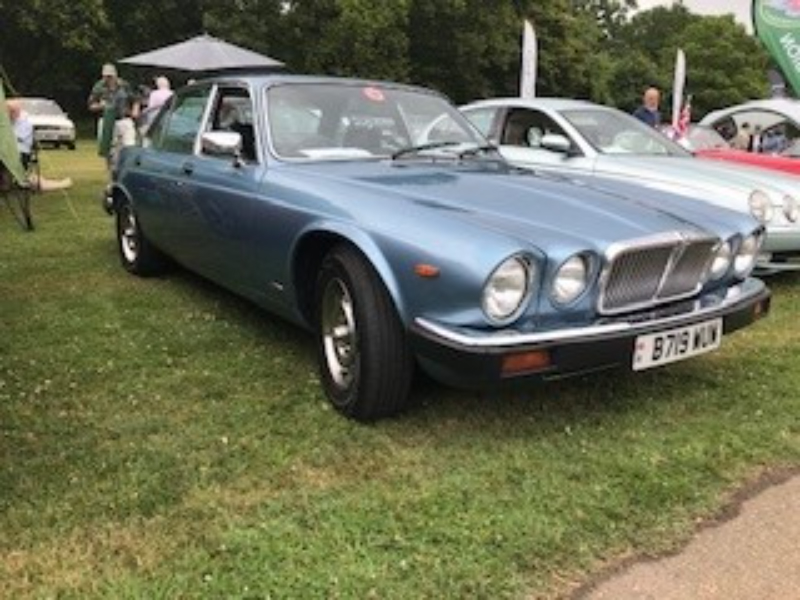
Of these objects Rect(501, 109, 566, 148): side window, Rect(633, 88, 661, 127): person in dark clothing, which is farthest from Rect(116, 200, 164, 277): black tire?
Rect(633, 88, 661, 127): person in dark clothing

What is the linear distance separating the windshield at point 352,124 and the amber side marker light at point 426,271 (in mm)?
1324

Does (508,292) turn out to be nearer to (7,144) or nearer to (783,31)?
(7,144)

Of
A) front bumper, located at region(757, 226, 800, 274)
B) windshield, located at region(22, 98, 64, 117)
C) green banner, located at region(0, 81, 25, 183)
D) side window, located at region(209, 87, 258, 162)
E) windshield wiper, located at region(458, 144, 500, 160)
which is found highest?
green banner, located at region(0, 81, 25, 183)

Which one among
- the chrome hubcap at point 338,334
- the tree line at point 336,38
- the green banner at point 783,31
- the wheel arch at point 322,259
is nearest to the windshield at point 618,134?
the wheel arch at point 322,259

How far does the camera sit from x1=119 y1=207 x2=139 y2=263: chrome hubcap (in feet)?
21.4

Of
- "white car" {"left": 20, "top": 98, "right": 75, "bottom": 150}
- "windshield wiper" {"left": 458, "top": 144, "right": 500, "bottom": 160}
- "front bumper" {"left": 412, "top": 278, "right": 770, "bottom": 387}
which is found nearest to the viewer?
"front bumper" {"left": 412, "top": 278, "right": 770, "bottom": 387}

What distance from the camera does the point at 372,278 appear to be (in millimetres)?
3621

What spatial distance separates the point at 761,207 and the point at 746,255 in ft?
7.11

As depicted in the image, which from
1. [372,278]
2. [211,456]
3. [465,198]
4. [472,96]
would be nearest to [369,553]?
[211,456]

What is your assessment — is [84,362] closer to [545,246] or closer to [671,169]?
[545,246]

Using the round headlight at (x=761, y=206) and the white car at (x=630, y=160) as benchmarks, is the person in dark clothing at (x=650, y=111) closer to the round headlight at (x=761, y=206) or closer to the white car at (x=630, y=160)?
the white car at (x=630, y=160)

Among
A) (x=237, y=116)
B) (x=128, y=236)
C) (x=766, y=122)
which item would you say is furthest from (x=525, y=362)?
(x=766, y=122)

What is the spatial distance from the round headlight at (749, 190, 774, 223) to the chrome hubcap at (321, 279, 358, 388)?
136 inches

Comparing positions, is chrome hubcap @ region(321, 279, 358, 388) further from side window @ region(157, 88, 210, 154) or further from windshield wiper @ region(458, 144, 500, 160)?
side window @ region(157, 88, 210, 154)
